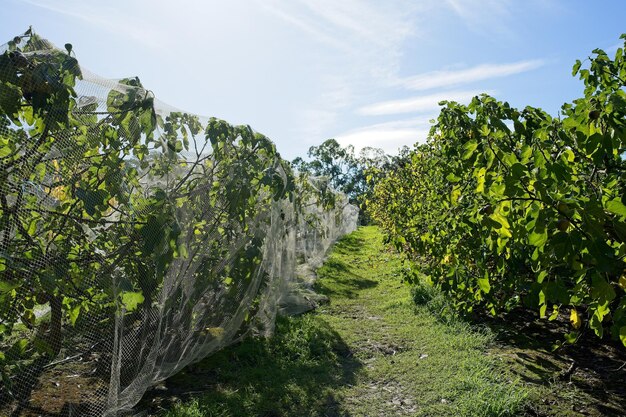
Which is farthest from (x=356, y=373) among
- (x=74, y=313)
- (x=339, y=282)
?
(x=339, y=282)

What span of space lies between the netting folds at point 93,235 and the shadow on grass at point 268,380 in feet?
0.90

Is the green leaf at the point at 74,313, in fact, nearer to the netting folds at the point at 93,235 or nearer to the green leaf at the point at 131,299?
the netting folds at the point at 93,235

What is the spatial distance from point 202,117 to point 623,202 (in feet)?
9.68

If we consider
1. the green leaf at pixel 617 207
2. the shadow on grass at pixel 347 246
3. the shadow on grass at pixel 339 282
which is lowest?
the shadow on grass at pixel 339 282

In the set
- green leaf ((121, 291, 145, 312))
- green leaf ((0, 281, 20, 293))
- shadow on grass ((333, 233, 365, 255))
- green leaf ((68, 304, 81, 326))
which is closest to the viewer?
green leaf ((0, 281, 20, 293))

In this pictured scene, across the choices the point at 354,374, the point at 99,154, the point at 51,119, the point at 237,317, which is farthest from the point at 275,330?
the point at 51,119

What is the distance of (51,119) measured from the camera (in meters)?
2.43

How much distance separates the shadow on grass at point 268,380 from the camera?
3463 mm

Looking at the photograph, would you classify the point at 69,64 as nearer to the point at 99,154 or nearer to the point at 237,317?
the point at 99,154

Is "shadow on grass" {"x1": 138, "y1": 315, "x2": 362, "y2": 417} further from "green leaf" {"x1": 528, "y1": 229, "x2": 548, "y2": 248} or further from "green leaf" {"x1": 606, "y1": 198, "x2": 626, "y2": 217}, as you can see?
"green leaf" {"x1": 606, "y1": 198, "x2": 626, "y2": 217}

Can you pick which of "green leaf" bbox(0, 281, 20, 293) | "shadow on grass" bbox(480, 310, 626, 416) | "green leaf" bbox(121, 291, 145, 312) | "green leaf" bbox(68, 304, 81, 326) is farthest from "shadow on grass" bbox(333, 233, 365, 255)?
"green leaf" bbox(0, 281, 20, 293)

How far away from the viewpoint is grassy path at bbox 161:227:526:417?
11.3ft

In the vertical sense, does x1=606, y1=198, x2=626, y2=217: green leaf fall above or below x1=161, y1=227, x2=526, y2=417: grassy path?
above

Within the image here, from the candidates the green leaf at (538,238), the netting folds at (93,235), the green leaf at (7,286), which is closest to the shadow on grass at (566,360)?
the green leaf at (538,238)
